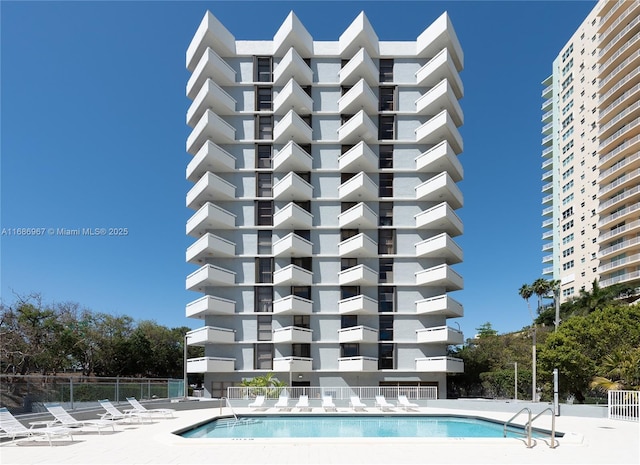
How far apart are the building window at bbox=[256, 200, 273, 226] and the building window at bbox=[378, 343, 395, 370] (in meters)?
12.1

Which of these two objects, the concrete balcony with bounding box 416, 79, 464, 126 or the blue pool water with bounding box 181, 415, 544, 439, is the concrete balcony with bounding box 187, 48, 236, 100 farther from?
the blue pool water with bounding box 181, 415, 544, 439

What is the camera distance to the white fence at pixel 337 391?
29625 mm

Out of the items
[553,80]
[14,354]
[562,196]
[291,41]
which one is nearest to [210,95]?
[291,41]

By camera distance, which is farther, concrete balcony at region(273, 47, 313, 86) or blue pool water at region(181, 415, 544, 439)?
concrete balcony at region(273, 47, 313, 86)

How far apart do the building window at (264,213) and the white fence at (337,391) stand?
40.5 feet

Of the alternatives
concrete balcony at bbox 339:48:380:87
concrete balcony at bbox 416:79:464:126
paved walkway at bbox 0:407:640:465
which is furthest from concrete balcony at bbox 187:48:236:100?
paved walkway at bbox 0:407:640:465

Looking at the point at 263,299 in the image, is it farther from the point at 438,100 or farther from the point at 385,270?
the point at 438,100

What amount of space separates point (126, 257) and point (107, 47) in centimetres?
3041

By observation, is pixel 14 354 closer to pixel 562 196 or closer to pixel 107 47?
pixel 107 47

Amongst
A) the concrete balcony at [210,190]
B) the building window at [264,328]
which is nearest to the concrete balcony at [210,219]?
Answer: the concrete balcony at [210,190]

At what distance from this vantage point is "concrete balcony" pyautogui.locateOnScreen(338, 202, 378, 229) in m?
36.0

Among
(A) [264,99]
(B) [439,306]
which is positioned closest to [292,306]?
(B) [439,306]

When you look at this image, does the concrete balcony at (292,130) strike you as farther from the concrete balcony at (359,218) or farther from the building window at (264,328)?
the building window at (264,328)

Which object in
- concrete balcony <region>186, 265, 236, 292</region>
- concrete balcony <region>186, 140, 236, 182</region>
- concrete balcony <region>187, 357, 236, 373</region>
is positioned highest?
concrete balcony <region>186, 140, 236, 182</region>
